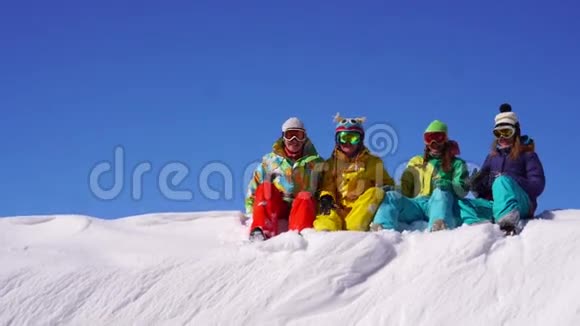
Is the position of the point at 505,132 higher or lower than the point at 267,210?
higher

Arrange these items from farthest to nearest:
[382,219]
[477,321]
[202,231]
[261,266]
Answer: [202,231]
[382,219]
[261,266]
[477,321]

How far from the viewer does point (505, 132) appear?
752 centimetres

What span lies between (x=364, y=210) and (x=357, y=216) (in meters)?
0.09

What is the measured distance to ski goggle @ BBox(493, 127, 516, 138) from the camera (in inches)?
295

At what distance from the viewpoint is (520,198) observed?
6.79 m

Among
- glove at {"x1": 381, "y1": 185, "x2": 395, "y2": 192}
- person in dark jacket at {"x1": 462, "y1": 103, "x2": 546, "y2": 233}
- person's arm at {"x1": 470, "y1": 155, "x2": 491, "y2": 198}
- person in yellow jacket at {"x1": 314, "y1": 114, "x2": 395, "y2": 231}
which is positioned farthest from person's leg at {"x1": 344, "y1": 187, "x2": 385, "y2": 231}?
person's arm at {"x1": 470, "y1": 155, "x2": 491, "y2": 198}

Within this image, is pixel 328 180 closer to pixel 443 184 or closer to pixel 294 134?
pixel 294 134

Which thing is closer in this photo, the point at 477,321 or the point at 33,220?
the point at 477,321

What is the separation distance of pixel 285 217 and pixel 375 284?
5.63 ft

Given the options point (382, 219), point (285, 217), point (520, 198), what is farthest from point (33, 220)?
point (520, 198)

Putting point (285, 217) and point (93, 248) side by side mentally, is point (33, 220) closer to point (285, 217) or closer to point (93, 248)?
point (93, 248)

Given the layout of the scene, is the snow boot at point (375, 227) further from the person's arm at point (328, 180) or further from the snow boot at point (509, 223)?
the snow boot at point (509, 223)

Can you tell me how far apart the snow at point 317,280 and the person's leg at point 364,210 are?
44 centimetres

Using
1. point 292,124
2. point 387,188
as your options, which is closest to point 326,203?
point 387,188
